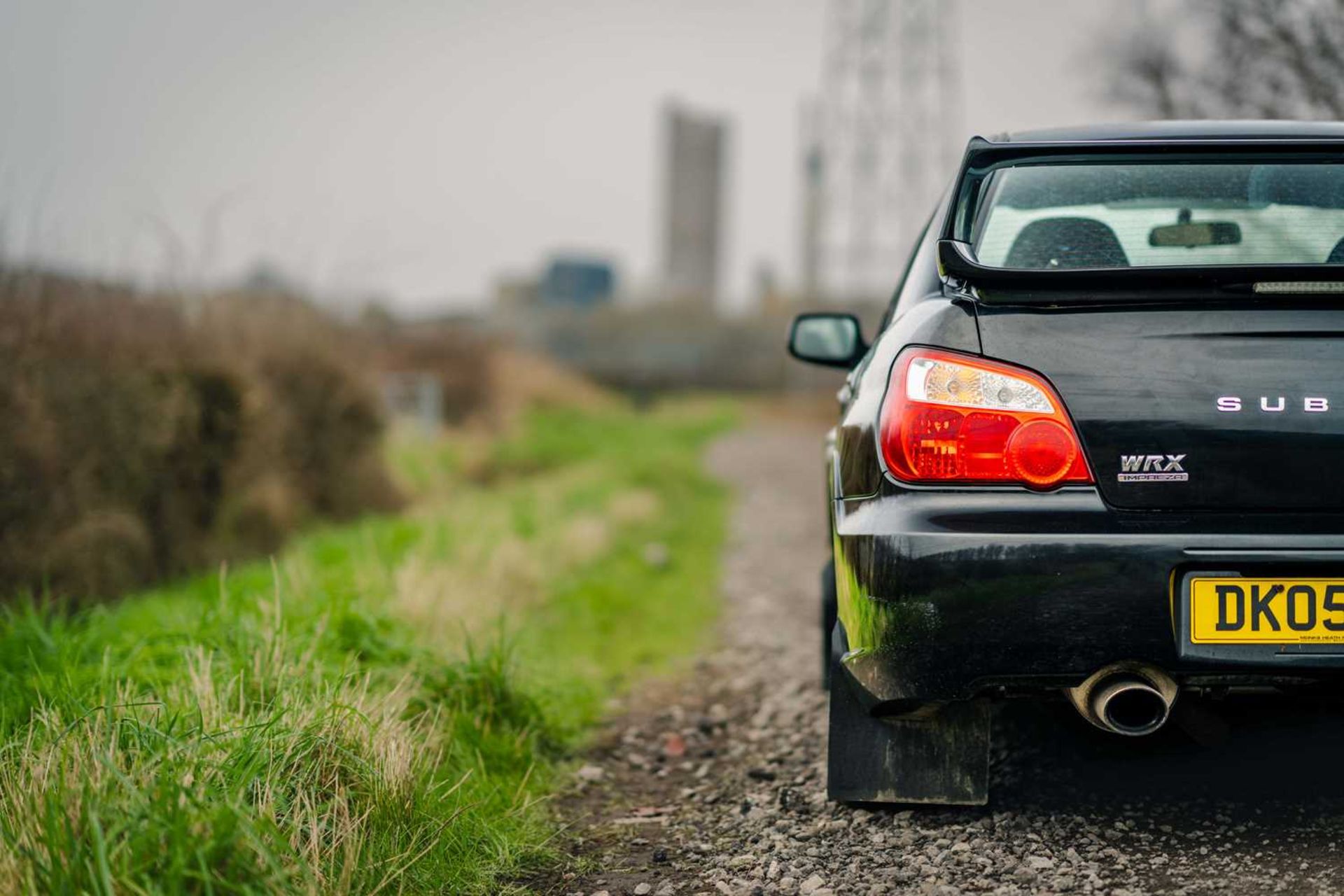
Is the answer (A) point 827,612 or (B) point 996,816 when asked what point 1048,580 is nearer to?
(B) point 996,816

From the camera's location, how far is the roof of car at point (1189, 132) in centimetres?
291

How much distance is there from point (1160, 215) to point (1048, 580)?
111 cm

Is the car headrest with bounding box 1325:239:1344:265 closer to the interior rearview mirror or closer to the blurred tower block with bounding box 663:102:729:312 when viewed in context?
the interior rearview mirror

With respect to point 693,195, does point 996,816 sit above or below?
below

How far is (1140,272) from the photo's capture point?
99.0 inches

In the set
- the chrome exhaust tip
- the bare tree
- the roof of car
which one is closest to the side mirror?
the roof of car

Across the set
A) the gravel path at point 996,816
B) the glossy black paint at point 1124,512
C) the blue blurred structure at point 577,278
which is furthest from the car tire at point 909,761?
the blue blurred structure at point 577,278

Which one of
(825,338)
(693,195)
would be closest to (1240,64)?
(825,338)

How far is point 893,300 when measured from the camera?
3377 mm

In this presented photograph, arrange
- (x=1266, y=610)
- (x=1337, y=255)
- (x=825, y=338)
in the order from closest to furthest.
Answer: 1. (x=1266, y=610)
2. (x=1337, y=255)
3. (x=825, y=338)

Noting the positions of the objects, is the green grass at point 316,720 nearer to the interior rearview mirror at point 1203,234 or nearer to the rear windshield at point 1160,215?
the rear windshield at point 1160,215

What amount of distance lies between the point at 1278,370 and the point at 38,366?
6561 millimetres

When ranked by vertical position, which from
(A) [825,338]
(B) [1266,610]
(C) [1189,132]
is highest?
(C) [1189,132]

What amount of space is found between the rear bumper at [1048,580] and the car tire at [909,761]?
1.38ft
